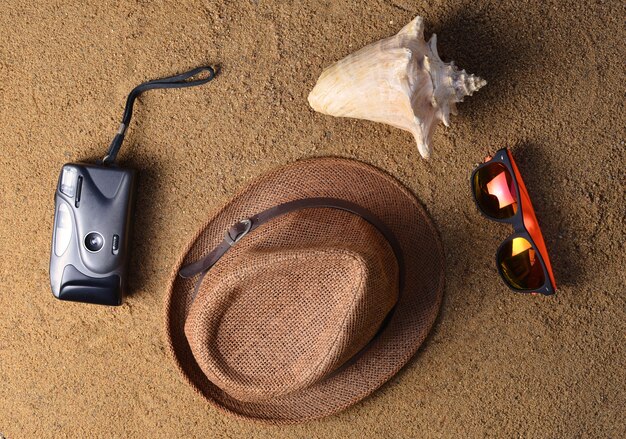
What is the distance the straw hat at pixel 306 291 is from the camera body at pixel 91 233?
123 mm

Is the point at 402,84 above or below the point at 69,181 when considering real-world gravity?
above

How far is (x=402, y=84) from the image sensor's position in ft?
2.97

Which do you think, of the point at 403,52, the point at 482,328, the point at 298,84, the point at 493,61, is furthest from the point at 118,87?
the point at 482,328

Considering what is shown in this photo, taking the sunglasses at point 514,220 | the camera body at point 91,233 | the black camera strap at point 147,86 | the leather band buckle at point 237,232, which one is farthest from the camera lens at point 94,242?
the sunglasses at point 514,220

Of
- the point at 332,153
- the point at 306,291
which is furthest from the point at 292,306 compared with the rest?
the point at 332,153

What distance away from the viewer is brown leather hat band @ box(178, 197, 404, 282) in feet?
3.27

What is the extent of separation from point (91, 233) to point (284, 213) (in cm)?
36

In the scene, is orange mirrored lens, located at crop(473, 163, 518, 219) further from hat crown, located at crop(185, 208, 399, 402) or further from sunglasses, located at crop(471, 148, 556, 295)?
hat crown, located at crop(185, 208, 399, 402)

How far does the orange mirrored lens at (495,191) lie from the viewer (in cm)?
100

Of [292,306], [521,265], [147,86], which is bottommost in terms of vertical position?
[521,265]

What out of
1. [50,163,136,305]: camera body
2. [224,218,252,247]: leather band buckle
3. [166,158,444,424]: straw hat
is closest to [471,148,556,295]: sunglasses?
[166,158,444,424]: straw hat

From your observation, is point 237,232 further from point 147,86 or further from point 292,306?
point 147,86

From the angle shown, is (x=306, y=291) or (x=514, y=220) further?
(x=514, y=220)

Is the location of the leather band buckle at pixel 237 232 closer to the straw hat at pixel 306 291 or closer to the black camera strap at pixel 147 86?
the straw hat at pixel 306 291
